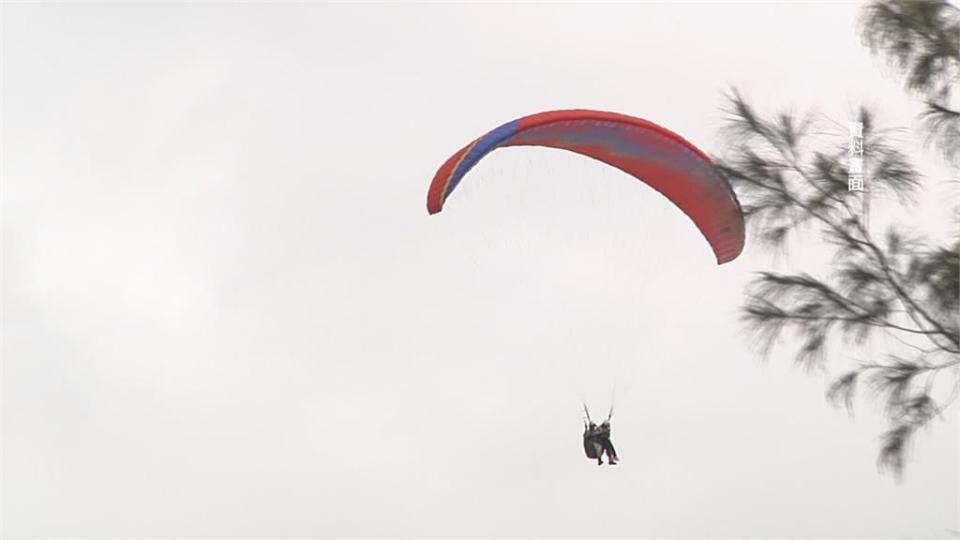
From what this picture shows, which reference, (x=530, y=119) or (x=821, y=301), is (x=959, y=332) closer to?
(x=821, y=301)

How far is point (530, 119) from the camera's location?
1603 cm

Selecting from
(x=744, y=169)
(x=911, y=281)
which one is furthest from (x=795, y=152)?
(x=911, y=281)

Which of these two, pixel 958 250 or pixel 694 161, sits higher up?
pixel 694 161

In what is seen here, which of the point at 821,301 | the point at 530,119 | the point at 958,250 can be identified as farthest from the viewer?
the point at 530,119

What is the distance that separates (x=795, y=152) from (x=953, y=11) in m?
1.32

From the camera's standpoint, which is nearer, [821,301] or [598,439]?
[821,301]

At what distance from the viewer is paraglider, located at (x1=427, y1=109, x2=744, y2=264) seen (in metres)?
16.0

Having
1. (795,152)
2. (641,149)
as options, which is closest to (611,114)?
(641,149)

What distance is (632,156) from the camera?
55.5 feet

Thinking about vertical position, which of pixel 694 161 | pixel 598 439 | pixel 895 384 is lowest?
pixel 895 384

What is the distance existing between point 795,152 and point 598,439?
17.8 feet

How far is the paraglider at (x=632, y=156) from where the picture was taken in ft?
52.4

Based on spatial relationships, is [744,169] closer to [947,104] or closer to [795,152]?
[795,152]

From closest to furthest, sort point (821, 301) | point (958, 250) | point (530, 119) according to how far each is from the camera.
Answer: point (958, 250) → point (821, 301) → point (530, 119)
